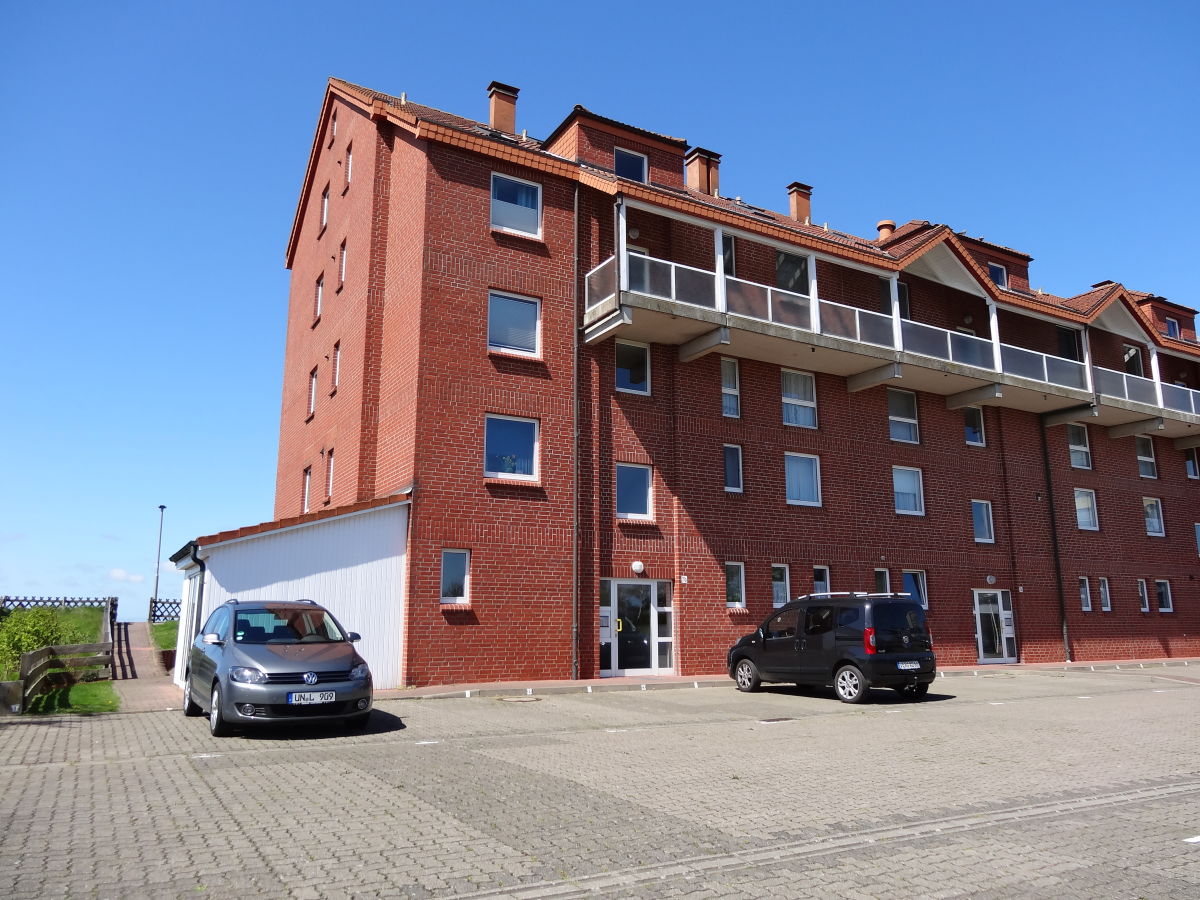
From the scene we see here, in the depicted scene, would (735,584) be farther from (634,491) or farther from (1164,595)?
(1164,595)

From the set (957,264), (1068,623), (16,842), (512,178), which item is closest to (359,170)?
(512,178)

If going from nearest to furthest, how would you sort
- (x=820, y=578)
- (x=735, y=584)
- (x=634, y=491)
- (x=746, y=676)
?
1. (x=746, y=676)
2. (x=634, y=491)
3. (x=735, y=584)
4. (x=820, y=578)

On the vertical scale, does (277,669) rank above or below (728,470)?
below

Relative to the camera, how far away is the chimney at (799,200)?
3025 cm

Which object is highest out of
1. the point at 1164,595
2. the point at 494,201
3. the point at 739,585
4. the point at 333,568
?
the point at 494,201

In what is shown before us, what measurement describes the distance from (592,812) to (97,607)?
2757 centimetres

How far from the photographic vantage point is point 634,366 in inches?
799

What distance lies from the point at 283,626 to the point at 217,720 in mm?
1430

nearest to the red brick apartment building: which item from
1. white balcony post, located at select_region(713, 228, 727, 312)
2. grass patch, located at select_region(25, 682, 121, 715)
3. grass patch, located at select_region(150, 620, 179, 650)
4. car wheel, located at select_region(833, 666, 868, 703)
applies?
white balcony post, located at select_region(713, 228, 727, 312)

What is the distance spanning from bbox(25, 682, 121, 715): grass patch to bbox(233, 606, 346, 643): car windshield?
382 centimetres

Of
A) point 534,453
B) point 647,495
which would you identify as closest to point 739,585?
point 647,495

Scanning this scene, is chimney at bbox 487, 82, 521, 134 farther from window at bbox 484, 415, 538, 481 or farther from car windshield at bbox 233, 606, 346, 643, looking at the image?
car windshield at bbox 233, 606, 346, 643

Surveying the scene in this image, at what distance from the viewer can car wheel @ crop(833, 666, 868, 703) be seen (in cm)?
1412

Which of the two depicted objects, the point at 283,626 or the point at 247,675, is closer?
the point at 247,675
